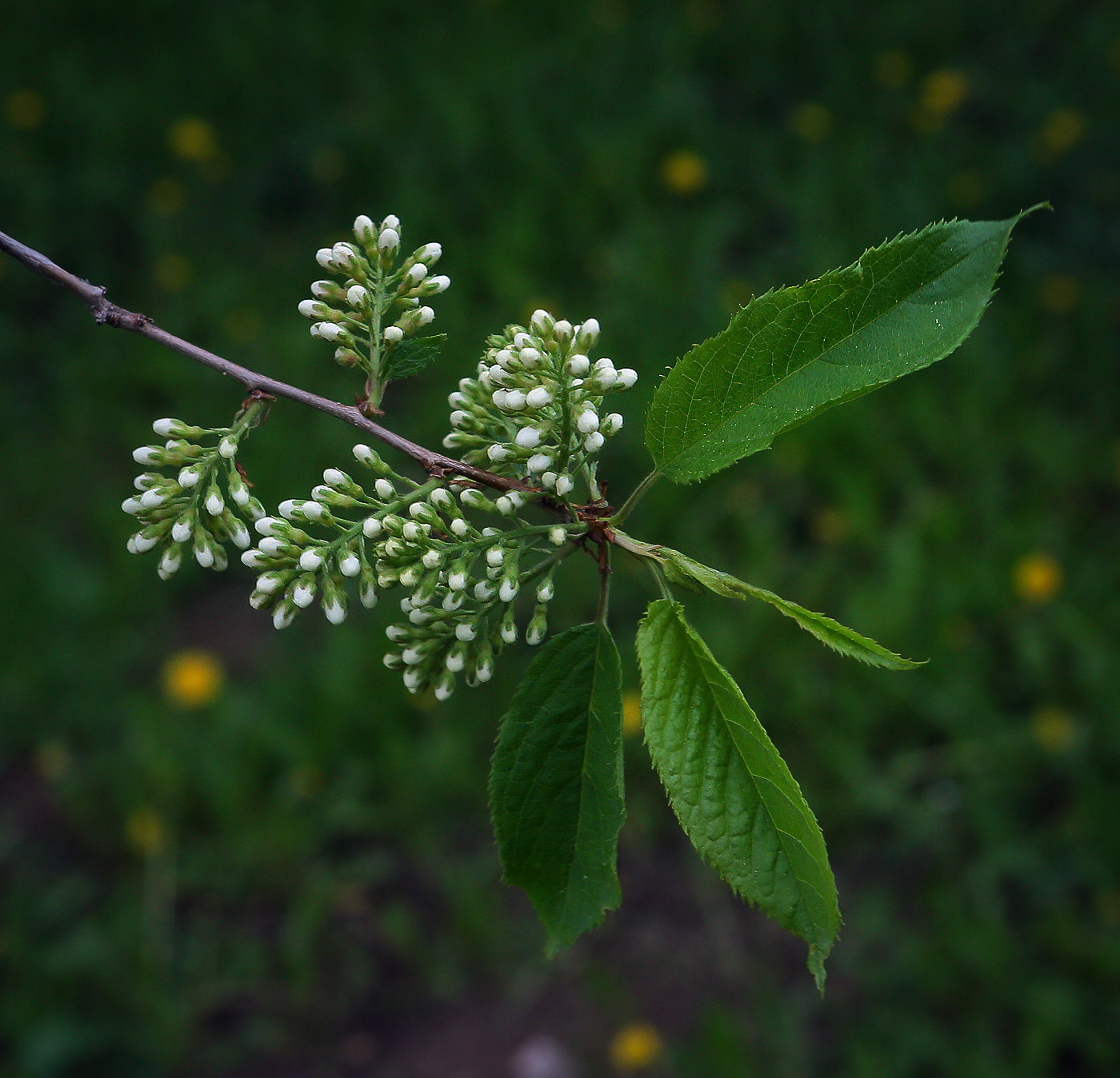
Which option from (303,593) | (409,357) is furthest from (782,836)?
(409,357)

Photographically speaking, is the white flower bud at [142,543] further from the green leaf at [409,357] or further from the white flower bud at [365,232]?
the white flower bud at [365,232]

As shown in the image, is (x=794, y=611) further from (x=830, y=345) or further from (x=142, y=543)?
(x=142, y=543)

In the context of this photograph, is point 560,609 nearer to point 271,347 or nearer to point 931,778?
point 931,778

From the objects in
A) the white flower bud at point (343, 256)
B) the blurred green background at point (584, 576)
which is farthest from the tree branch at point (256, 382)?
the blurred green background at point (584, 576)

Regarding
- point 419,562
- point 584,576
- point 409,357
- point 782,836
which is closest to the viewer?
point 782,836

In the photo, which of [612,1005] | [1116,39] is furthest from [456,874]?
[1116,39]

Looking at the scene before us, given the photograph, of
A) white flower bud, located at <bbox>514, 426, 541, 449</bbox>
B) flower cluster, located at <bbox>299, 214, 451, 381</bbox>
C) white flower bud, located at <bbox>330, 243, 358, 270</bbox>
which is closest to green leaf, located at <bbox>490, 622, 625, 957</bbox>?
white flower bud, located at <bbox>514, 426, 541, 449</bbox>

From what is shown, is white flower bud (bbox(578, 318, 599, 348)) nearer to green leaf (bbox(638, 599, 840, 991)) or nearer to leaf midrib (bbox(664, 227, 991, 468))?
leaf midrib (bbox(664, 227, 991, 468))
